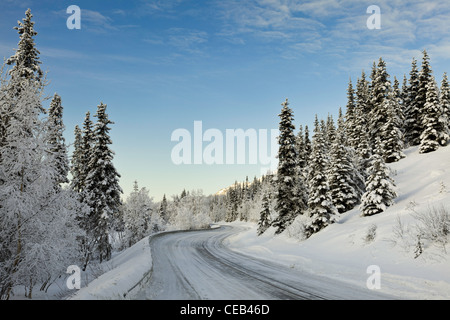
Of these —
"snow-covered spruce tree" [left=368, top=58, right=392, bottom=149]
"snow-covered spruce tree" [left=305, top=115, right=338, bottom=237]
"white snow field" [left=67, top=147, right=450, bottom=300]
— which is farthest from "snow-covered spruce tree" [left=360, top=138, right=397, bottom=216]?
"snow-covered spruce tree" [left=368, top=58, right=392, bottom=149]

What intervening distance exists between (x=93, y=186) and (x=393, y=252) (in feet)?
87.3

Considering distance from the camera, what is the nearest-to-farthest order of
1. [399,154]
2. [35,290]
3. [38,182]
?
[38,182] → [35,290] → [399,154]

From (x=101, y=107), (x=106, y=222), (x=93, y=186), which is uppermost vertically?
(x=101, y=107)

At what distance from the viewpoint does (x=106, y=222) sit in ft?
89.2

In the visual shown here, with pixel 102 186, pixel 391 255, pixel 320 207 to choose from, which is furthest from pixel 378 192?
pixel 102 186

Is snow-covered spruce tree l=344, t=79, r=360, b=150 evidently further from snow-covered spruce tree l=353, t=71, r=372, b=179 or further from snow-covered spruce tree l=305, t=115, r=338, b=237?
snow-covered spruce tree l=305, t=115, r=338, b=237

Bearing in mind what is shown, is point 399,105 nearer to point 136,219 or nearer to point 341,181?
point 341,181

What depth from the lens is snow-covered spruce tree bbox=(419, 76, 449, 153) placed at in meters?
32.7

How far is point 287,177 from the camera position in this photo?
27438mm

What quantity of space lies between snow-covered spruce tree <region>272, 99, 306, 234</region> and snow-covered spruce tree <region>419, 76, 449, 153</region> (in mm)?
18831

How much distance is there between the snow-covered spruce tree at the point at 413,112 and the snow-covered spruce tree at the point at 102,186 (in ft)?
145

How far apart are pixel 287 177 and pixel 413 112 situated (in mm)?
29033
